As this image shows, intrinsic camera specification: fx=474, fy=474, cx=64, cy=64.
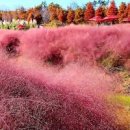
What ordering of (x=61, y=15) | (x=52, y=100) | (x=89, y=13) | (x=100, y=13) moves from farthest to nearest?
(x=100, y=13) → (x=61, y=15) → (x=89, y=13) → (x=52, y=100)

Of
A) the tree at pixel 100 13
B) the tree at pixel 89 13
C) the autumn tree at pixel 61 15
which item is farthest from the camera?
the autumn tree at pixel 61 15

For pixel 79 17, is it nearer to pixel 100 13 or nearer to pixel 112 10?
pixel 100 13

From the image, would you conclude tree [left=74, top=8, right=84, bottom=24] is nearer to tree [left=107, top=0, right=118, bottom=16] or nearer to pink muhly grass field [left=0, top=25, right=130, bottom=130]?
tree [left=107, top=0, right=118, bottom=16]

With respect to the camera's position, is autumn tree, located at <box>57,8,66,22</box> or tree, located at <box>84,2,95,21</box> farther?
autumn tree, located at <box>57,8,66,22</box>

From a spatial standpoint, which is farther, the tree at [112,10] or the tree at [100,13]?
the tree at [100,13]

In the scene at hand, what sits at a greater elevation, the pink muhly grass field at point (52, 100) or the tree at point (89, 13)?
the pink muhly grass field at point (52, 100)

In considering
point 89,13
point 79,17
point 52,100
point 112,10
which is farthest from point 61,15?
point 52,100

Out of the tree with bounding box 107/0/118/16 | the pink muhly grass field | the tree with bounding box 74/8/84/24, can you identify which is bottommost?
the tree with bounding box 74/8/84/24

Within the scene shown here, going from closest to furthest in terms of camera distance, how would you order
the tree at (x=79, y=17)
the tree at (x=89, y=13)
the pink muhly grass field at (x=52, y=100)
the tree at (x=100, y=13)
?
the pink muhly grass field at (x=52, y=100), the tree at (x=79, y=17), the tree at (x=89, y=13), the tree at (x=100, y=13)

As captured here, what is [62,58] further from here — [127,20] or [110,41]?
[127,20]

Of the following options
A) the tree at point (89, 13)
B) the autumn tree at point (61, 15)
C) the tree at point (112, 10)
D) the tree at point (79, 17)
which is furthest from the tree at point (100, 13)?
the autumn tree at point (61, 15)

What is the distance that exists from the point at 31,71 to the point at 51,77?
0.89ft

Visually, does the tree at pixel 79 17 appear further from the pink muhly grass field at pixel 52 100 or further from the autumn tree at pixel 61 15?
the pink muhly grass field at pixel 52 100

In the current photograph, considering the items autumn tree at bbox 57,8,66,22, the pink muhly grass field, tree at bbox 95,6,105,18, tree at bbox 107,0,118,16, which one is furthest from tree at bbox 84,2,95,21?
the pink muhly grass field
